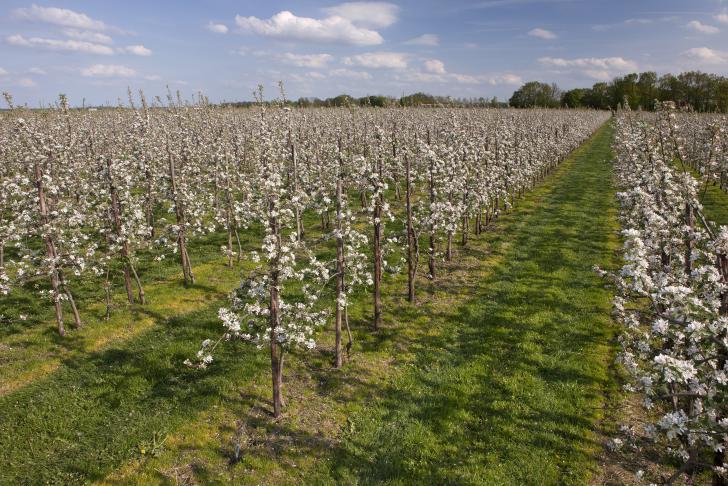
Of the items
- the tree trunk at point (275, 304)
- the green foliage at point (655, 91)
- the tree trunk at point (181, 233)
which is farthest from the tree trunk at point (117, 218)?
the green foliage at point (655, 91)

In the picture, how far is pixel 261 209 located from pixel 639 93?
151 m

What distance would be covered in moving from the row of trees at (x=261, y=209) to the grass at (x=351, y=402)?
115cm

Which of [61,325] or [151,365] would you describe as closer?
[151,365]

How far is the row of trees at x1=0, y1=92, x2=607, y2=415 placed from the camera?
44.6ft

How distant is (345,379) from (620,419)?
859 cm

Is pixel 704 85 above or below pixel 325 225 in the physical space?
above

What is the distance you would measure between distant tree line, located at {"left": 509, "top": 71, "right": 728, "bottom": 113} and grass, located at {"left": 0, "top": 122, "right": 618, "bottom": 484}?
8666 centimetres

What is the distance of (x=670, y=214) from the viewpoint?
38.4 feet

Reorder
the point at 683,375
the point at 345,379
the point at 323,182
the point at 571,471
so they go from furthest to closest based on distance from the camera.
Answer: the point at 323,182 → the point at 345,379 → the point at 571,471 → the point at 683,375

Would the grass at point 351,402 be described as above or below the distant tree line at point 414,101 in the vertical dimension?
below

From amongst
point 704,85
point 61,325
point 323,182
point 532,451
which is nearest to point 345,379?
point 532,451

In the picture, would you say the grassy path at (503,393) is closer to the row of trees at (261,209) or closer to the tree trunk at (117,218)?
the row of trees at (261,209)

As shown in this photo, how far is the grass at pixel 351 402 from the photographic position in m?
11.3

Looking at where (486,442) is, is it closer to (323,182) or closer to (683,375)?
(683,375)
